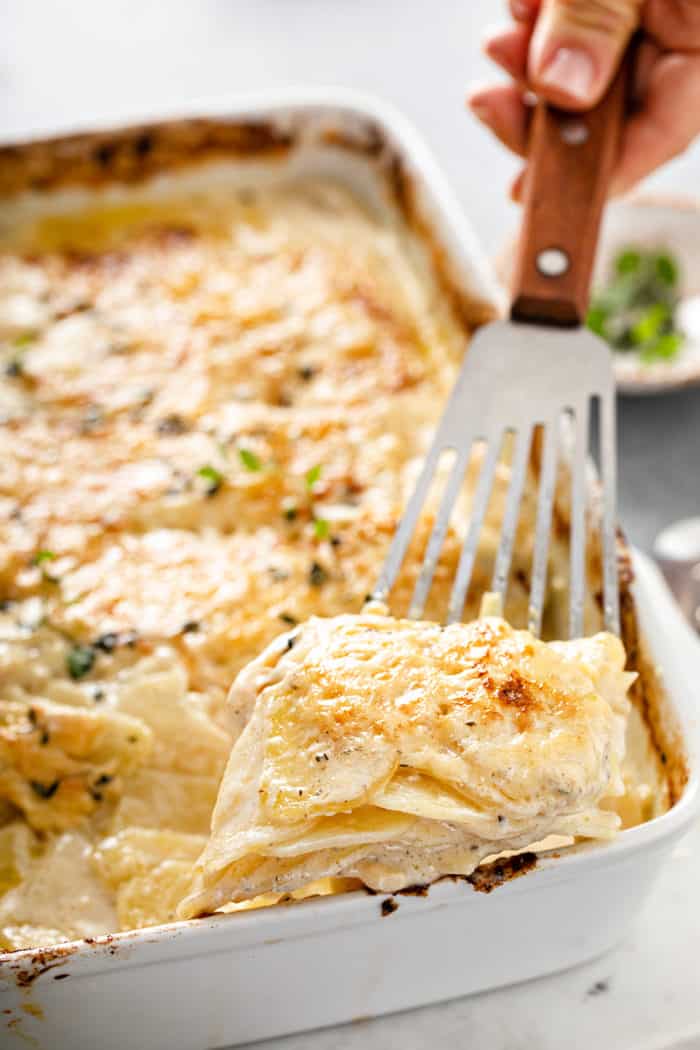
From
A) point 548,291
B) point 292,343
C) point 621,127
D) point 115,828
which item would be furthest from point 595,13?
point 115,828

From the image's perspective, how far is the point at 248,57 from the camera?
416 centimetres

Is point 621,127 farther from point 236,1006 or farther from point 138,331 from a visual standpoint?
point 236,1006

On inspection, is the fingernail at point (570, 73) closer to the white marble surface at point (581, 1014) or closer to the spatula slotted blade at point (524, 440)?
the spatula slotted blade at point (524, 440)

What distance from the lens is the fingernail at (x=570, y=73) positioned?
2.18m

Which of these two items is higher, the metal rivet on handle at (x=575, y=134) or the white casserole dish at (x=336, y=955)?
the metal rivet on handle at (x=575, y=134)

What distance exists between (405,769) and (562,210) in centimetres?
117

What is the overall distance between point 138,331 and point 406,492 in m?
0.76

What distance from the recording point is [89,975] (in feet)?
4.60

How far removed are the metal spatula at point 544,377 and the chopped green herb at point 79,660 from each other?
0.49m

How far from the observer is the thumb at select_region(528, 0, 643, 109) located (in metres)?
2.18

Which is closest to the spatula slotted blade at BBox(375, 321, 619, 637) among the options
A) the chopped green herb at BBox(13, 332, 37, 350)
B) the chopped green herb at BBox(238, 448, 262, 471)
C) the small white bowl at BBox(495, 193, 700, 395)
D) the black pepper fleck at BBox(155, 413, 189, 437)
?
the chopped green herb at BBox(238, 448, 262, 471)

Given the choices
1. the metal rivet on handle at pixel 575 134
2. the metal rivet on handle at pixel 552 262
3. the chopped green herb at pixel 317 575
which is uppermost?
the metal rivet on handle at pixel 575 134

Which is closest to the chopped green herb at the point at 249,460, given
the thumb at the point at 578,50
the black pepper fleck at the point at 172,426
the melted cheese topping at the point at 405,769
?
the black pepper fleck at the point at 172,426

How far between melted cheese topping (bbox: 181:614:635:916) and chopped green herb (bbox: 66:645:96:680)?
1.64ft
